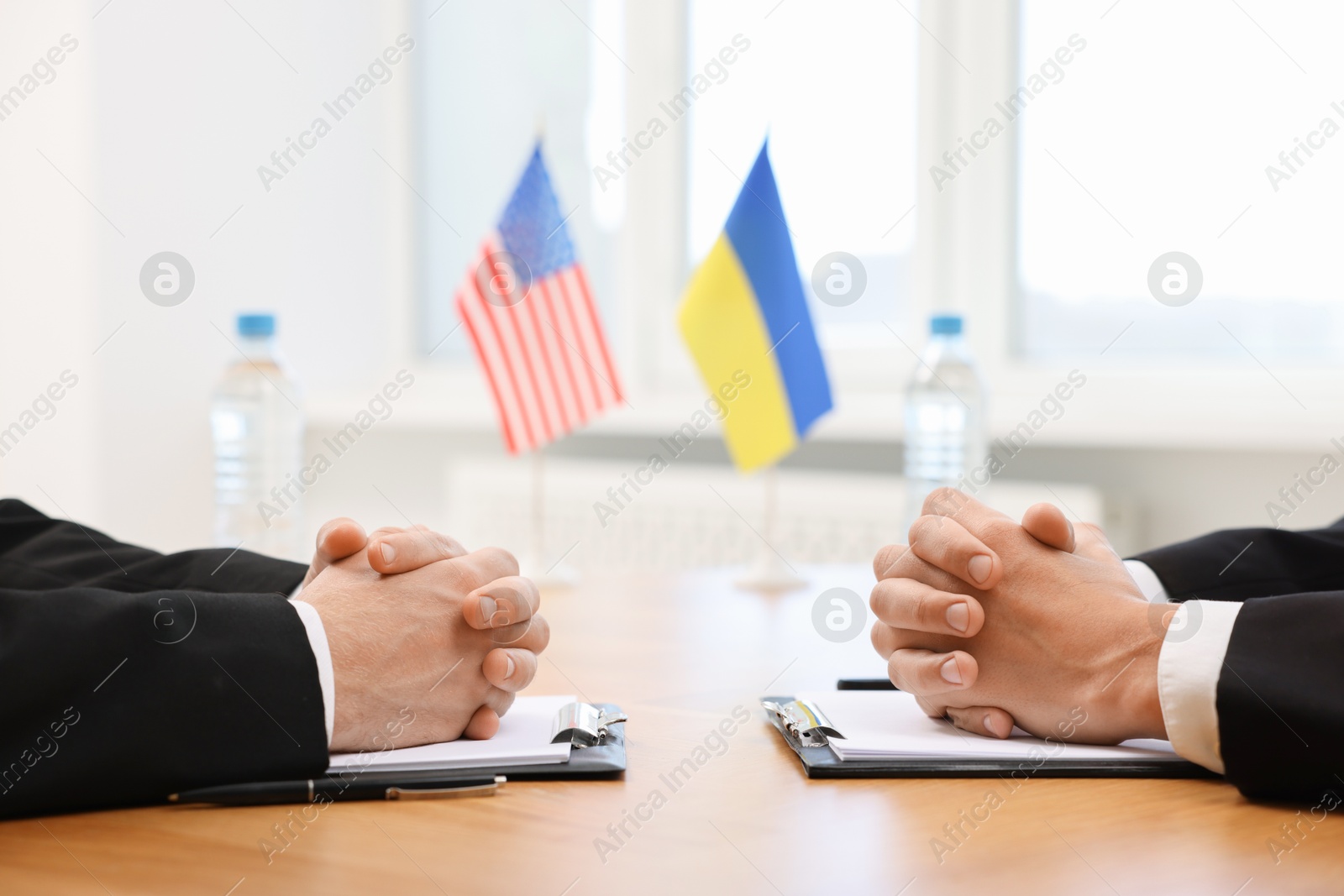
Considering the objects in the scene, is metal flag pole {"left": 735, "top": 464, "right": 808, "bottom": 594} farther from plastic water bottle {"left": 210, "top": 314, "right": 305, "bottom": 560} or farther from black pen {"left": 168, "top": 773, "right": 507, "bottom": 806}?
black pen {"left": 168, "top": 773, "right": 507, "bottom": 806}

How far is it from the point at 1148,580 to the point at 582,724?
0.48 metres

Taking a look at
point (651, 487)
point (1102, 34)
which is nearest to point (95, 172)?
point (651, 487)

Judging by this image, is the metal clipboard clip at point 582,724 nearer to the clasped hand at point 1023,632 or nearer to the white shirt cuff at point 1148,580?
the clasped hand at point 1023,632

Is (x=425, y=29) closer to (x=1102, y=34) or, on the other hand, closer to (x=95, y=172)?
(x=95, y=172)

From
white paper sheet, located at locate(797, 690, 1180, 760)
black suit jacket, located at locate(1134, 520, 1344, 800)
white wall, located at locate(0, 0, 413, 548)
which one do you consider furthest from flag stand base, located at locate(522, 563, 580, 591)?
white wall, located at locate(0, 0, 413, 548)

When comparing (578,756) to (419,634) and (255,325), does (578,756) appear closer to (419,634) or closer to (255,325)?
(419,634)

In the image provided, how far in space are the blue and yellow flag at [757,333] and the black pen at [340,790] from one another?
1081mm

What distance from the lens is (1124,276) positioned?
2.45 m

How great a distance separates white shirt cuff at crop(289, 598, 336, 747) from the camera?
723 millimetres

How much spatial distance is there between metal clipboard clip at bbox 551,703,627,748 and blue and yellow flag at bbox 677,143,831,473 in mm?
912

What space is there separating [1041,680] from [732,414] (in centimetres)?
102

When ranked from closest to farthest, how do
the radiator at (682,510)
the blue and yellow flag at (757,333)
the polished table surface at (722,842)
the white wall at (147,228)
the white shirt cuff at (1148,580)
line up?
the polished table surface at (722,842)
the white shirt cuff at (1148,580)
the blue and yellow flag at (757,333)
the radiator at (682,510)
the white wall at (147,228)

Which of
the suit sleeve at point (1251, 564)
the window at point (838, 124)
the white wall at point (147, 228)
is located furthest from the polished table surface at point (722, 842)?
the white wall at point (147, 228)

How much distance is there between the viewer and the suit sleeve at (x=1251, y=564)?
969mm
